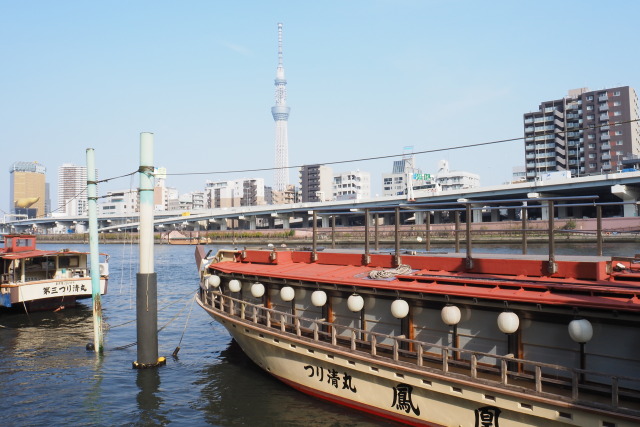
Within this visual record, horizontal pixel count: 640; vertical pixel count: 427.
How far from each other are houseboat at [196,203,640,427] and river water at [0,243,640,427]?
0.84 m

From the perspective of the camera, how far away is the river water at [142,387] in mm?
12523

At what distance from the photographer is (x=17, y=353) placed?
19250 mm

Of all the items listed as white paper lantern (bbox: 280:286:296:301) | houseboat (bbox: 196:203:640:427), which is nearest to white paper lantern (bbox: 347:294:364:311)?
houseboat (bbox: 196:203:640:427)

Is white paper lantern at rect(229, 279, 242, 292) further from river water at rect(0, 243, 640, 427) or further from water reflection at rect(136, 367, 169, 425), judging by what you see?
water reflection at rect(136, 367, 169, 425)

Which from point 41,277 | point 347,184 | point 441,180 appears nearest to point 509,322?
point 41,277

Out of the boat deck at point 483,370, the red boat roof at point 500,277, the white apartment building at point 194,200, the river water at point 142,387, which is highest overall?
the white apartment building at point 194,200

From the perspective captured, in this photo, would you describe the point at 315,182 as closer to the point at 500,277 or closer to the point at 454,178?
the point at 454,178

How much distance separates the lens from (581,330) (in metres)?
8.57

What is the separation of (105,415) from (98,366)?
463 cm

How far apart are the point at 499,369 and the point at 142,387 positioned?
33.0 ft

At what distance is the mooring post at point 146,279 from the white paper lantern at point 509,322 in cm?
1008

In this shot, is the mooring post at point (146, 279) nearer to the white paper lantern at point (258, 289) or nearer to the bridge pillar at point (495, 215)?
the white paper lantern at point (258, 289)

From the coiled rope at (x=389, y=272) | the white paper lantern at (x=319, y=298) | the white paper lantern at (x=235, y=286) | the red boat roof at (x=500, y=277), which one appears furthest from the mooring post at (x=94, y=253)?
the coiled rope at (x=389, y=272)

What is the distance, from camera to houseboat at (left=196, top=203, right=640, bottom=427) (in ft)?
28.8
